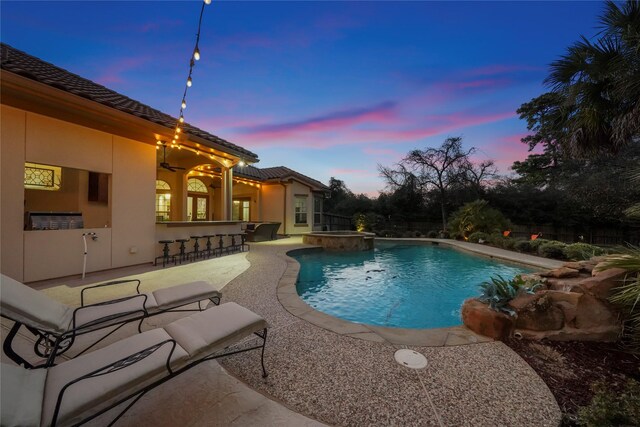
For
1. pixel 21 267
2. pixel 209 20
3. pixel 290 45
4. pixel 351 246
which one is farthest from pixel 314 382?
pixel 351 246

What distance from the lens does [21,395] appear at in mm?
1350

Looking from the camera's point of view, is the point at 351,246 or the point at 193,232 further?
the point at 351,246

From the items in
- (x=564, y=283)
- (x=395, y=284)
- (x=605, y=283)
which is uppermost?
(x=605, y=283)

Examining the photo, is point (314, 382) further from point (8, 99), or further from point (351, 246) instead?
point (351, 246)

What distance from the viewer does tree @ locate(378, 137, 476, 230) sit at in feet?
61.1

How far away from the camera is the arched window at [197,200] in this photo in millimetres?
13438

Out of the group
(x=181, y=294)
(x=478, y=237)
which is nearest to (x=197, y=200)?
(x=181, y=294)

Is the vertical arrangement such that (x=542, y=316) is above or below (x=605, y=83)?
below

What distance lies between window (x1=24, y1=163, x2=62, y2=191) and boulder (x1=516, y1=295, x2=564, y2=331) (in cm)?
1009

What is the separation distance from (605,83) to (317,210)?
14095mm

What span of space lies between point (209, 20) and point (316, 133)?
36.8ft

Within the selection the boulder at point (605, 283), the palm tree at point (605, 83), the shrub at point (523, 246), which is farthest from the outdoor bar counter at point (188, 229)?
the shrub at point (523, 246)

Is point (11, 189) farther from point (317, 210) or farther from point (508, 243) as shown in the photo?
point (508, 243)

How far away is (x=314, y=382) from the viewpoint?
7.07 ft
